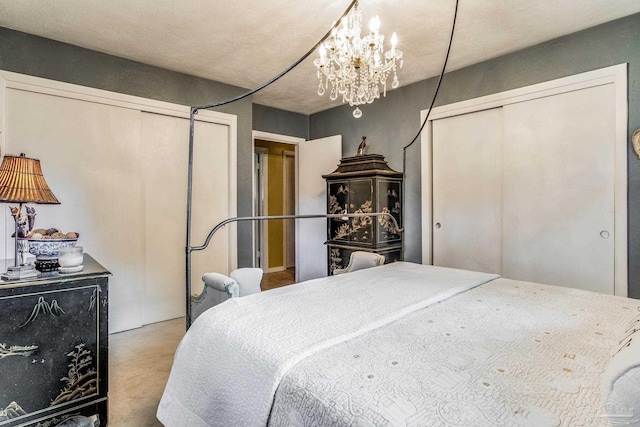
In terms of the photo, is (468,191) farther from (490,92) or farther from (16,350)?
(16,350)

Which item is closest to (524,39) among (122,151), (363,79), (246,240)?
(363,79)

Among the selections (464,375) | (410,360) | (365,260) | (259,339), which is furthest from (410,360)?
(365,260)

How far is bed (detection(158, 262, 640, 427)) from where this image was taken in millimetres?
735

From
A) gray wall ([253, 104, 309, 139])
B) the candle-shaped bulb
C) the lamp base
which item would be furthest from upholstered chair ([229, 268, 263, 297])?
gray wall ([253, 104, 309, 139])

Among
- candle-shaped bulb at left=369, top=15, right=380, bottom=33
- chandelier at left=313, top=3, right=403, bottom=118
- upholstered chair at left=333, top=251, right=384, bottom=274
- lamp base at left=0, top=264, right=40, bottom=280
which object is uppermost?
candle-shaped bulb at left=369, top=15, right=380, bottom=33

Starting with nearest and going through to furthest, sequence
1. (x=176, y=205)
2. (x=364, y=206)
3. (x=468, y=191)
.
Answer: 1. (x=468, y=191)
2. (x=176, y=205)
3. (x=364, y=206)

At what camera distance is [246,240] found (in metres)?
3.95

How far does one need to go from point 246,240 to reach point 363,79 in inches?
95.0

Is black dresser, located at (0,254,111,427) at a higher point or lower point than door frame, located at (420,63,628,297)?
lower

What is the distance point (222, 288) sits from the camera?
1723mm

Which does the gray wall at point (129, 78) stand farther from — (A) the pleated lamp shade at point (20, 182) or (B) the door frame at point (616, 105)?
(B) the door frame at point (616, 105)

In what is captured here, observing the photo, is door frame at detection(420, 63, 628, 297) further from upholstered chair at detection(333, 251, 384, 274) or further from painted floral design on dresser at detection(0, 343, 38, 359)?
painted floral design on dresser at detection(0, 343, 38, 359)

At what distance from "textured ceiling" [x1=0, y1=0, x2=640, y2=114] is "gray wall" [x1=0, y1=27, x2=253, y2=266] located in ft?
0.32

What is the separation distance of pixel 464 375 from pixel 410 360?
15cm
